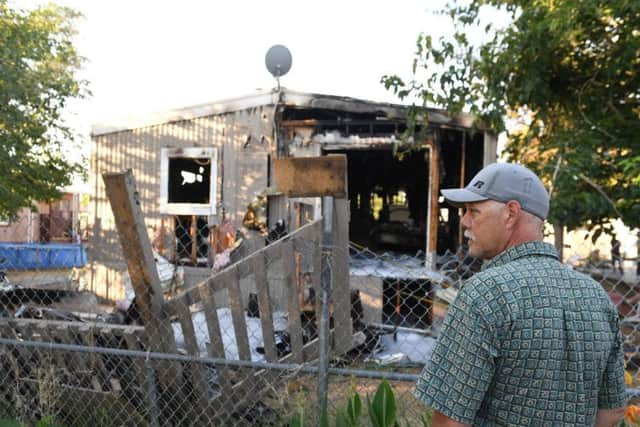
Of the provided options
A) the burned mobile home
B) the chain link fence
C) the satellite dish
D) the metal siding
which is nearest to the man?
the chain link fence

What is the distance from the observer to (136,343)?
4.22 metres

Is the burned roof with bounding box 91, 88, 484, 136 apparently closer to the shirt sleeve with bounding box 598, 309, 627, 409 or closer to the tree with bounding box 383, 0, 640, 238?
the tree with bounding box 383, 0, 640, 238

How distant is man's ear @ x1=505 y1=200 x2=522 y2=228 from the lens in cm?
180

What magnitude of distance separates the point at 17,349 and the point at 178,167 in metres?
6.80

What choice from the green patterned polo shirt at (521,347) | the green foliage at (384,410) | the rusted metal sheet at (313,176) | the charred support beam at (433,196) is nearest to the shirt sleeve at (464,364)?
the green patterned polo shirt at (521,347)

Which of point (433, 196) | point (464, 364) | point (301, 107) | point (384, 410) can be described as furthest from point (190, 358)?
point (301, 107)

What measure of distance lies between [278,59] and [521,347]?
8804mm

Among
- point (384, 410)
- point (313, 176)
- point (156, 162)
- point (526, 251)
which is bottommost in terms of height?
point (384, 410)

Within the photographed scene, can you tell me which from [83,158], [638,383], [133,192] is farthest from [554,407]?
[83,158]

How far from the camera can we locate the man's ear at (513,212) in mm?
1797

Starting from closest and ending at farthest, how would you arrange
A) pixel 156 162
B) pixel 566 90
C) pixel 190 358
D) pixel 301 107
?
1. pixel 190 358
2. pixel 566 90
3. pixel 301 107
4. pixel 156 162

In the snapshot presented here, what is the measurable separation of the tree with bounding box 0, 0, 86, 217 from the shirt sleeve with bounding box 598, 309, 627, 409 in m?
9.29

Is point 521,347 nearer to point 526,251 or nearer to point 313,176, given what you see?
point 526,251

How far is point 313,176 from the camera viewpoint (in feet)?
11.3
